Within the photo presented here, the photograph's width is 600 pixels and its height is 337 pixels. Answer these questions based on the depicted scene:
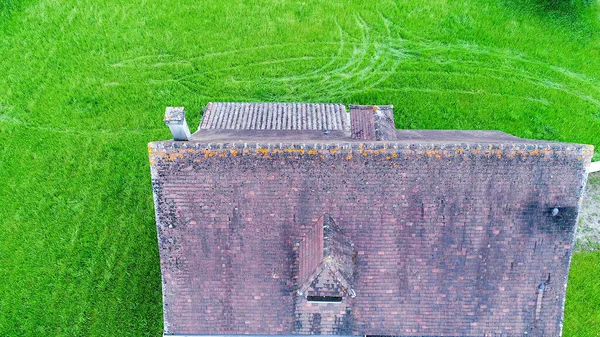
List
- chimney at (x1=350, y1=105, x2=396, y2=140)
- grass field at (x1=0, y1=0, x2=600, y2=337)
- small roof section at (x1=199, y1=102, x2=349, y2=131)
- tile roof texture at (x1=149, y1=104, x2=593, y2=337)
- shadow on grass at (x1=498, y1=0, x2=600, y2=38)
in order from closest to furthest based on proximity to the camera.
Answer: tile roof texture at (x1=149, y1=104, x2=593, y2=337), chimney at (x1=350, y1=105, x2=396, y2=140), small roof section at (x1=199, y1=102, x2=349, y2=131), grass field at (x1=0, y1=0, x2=600, y2=337), shadow on grass at (x1=498, y1=0, x2=600, y2=38)

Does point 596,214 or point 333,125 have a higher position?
point 333,125

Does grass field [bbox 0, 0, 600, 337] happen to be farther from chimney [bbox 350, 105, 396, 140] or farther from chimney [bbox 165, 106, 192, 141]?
chimney [bbox 165, 106, 192, 141]

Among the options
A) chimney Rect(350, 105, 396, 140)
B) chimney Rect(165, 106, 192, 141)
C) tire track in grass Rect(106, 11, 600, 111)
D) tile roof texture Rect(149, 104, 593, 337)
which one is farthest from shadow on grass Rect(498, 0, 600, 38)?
chimney Rect(165, 106, 192, 141)

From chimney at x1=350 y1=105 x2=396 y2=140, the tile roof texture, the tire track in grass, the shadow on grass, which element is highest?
the shadow on grass

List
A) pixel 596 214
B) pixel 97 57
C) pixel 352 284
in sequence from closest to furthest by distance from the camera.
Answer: pixel 352 284 < pixel 596 214 < pixel 97 57

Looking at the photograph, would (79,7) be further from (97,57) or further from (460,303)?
(460,303)

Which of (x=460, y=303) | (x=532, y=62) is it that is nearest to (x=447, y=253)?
(x=460, y=303)
